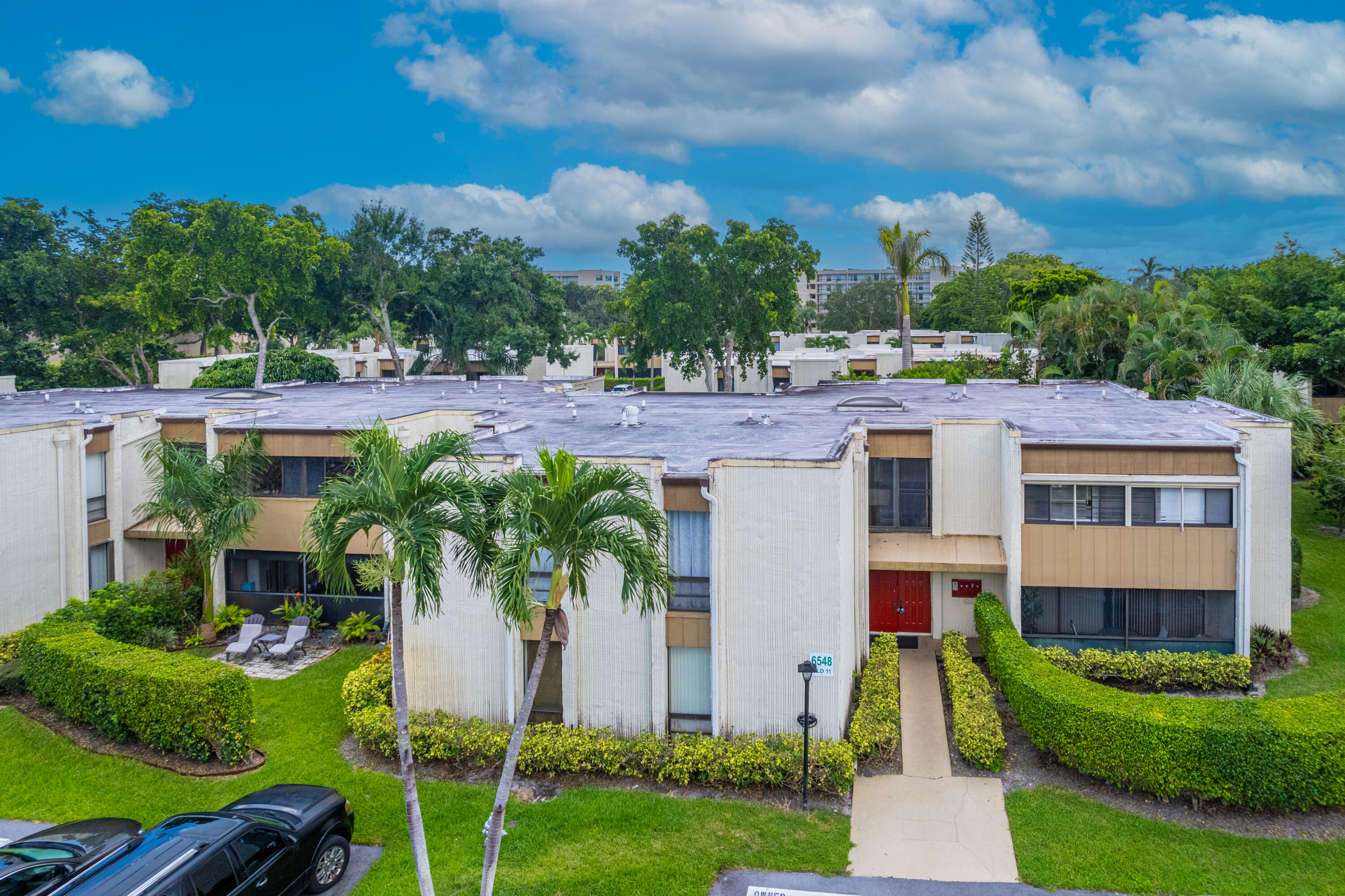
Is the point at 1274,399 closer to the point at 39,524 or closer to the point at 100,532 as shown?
the point at 100,532

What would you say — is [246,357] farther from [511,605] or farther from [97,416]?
[511,605]

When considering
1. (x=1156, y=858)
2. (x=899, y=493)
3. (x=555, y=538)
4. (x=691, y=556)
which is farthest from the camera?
(x=899, y=493)

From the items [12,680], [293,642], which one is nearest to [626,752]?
[293,642]

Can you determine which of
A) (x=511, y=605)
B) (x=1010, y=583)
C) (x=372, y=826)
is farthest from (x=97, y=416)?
(x=1010, y=583)

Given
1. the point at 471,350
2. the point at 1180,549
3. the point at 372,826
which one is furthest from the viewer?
the point at 471,350

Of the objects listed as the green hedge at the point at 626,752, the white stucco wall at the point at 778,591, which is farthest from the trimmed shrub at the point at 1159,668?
the green hedge at the point at 626,752

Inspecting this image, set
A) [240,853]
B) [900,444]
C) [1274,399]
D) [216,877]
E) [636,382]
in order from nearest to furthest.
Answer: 1. [216,877]
2. [240,853]
3. [900,444]
4. [1274,399]
5. [636,382]

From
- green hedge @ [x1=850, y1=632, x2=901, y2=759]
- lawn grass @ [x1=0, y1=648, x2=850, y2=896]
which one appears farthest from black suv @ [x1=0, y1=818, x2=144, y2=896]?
green hedge @ [x1=850, y1=632, x2=901, y2=759]

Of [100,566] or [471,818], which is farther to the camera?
[100,566]
